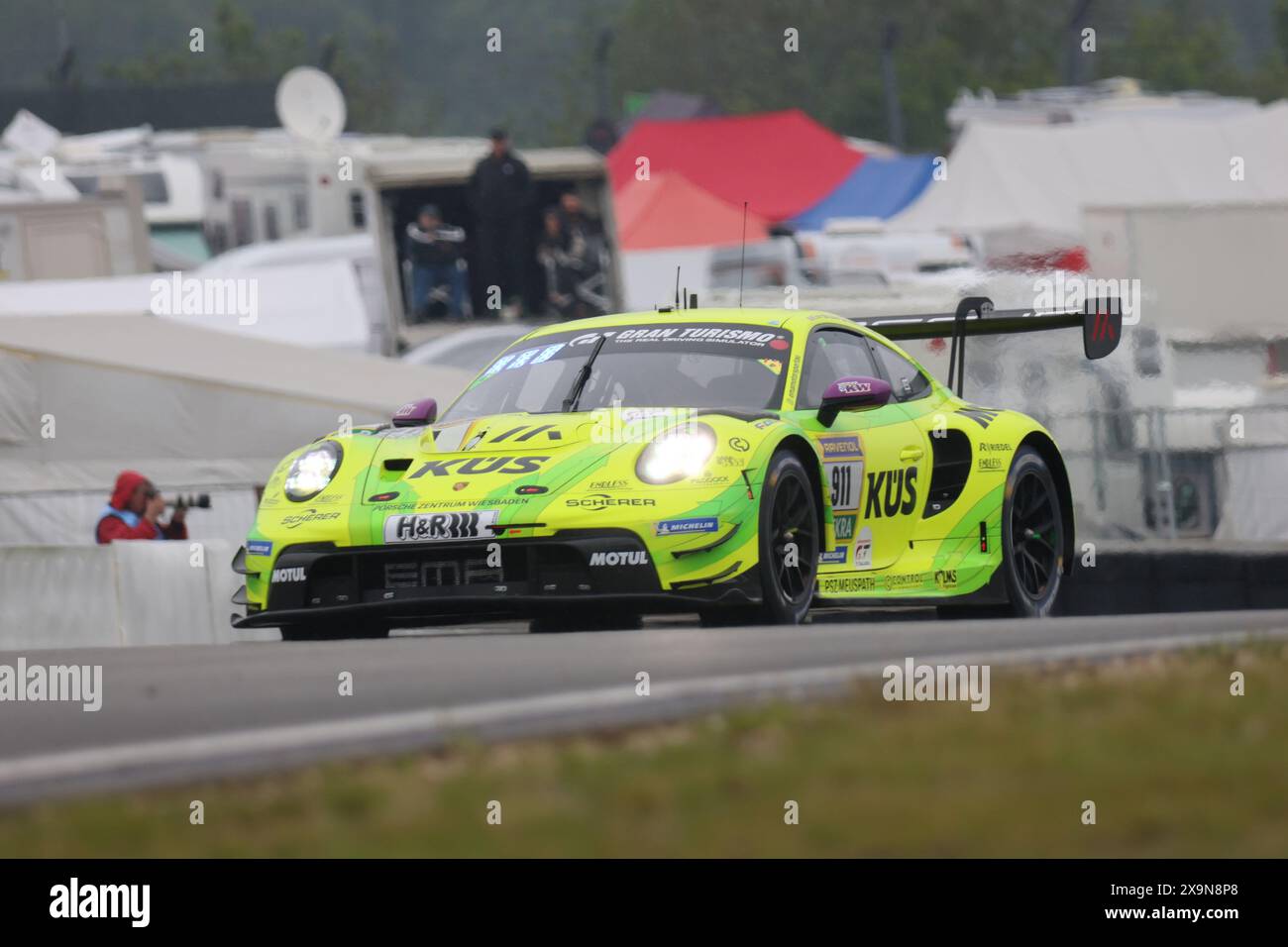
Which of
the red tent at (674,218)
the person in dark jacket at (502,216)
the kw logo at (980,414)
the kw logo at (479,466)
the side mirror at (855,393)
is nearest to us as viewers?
the kw logo at (479,466)

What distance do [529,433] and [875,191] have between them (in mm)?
37034

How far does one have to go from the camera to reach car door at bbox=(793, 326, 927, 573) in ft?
31.9

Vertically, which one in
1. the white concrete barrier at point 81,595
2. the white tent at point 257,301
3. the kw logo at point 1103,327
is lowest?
the white concrete barrier at point 81,595

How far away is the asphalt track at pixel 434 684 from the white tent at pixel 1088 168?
28.0m

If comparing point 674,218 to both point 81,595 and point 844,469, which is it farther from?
point 844,469

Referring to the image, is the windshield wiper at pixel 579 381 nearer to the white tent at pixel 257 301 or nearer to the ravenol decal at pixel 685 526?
the ravenol decal at pixel 685 526

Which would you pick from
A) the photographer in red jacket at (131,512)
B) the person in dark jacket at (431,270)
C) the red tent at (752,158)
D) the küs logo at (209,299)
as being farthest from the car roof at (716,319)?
the red tent at (752,158)

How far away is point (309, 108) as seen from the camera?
3853cm

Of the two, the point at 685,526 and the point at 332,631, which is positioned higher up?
the point at 685,526

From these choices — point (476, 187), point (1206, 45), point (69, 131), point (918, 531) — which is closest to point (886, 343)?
point (918, 531)

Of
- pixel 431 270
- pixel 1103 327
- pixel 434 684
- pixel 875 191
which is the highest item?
pixel 875 191

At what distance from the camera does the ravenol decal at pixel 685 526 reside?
871 centimetres

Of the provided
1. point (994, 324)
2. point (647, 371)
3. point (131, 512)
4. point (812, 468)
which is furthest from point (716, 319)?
point (131, 512)

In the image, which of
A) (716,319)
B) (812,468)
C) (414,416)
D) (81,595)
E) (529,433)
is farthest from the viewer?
(81,595)
